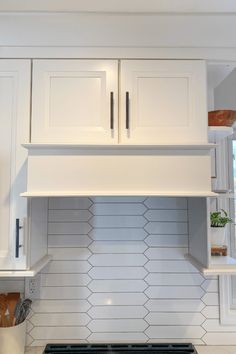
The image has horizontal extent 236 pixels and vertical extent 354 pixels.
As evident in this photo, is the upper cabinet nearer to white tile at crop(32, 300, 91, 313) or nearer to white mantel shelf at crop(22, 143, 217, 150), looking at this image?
white mantel shelf at crop(22, 143, 217, 150)

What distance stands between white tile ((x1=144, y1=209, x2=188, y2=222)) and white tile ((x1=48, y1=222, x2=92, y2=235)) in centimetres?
33

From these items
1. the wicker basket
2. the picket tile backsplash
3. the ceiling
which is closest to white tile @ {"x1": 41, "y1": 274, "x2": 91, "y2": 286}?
the picket tile backsplash

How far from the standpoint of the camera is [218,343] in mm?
1519

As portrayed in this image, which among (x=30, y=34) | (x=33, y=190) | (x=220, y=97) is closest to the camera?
(x=33, y=190)

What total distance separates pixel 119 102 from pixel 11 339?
1.18m

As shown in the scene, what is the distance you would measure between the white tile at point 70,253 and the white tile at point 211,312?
67 cm

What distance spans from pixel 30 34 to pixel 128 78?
46cm

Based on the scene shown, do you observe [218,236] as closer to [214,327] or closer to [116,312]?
[214,327]

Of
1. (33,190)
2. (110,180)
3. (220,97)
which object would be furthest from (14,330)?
(220,97)

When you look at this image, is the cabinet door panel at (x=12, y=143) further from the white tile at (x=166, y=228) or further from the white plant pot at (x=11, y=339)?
the white tile at (x=166, y=228)

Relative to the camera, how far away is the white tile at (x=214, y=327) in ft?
5.00

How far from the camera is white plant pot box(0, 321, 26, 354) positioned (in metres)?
1.36

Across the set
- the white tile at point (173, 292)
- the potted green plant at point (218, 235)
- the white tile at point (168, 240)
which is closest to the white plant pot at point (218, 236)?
the potted green plant at point (218, 235)

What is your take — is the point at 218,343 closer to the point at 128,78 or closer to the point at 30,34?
the point at 128,78
